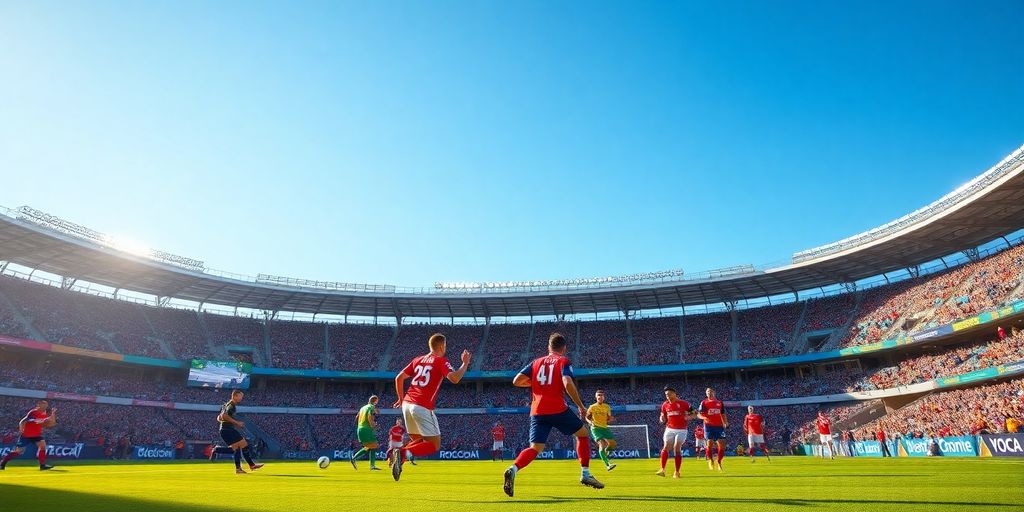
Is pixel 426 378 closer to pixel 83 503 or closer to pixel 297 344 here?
pixel 83 503

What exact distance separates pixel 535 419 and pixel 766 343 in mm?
46701

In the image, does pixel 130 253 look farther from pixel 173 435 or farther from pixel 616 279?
pixel 616 279

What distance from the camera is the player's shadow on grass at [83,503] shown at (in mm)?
6191

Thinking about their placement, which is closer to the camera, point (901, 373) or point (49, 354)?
point (901, 373)

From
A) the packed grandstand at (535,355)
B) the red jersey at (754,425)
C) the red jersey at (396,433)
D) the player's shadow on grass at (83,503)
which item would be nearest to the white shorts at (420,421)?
the player's shadow on grass at (83,503)

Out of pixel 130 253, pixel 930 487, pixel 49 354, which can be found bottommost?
pixel 930 487

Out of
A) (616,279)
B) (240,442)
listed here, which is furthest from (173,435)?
(616,279)

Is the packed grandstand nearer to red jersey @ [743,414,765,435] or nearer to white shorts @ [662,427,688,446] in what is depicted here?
red jersey @ [743,414,765,435]

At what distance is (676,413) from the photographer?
1323 cm

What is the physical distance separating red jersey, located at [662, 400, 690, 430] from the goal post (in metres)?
29.3

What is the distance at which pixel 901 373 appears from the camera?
127 feet

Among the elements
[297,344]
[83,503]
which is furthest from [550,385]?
[297,344]

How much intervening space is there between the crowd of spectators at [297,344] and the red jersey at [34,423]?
121 feet

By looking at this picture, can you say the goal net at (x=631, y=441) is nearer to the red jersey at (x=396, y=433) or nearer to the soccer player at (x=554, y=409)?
the red jersey at (x=396, y=433)
